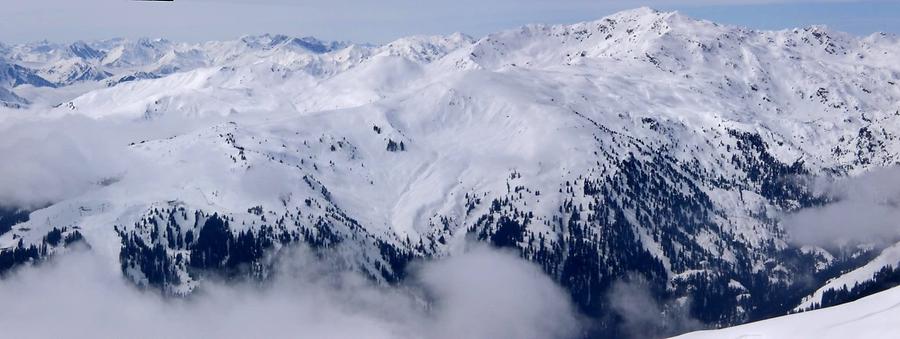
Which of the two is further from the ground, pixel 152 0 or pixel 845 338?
pixel 152 0

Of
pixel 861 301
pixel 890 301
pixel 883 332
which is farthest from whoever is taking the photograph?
pixel 861 301

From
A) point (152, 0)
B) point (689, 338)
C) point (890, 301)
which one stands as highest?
point (152, 0)

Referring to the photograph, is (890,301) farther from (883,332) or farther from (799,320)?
(883,332)

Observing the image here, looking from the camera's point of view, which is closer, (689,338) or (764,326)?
(764,326)

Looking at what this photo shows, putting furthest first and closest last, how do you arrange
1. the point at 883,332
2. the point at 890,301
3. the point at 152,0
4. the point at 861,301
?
the point at 152,0 → the point at 861,301 → the point at 890,301 → the point at 883,332

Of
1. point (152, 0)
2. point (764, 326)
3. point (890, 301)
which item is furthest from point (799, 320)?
point (152, 0)

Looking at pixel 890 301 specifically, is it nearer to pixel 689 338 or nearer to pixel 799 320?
pixel 799 320

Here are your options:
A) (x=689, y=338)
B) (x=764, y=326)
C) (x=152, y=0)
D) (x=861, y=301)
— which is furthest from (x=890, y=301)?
(x=152, y=0)
